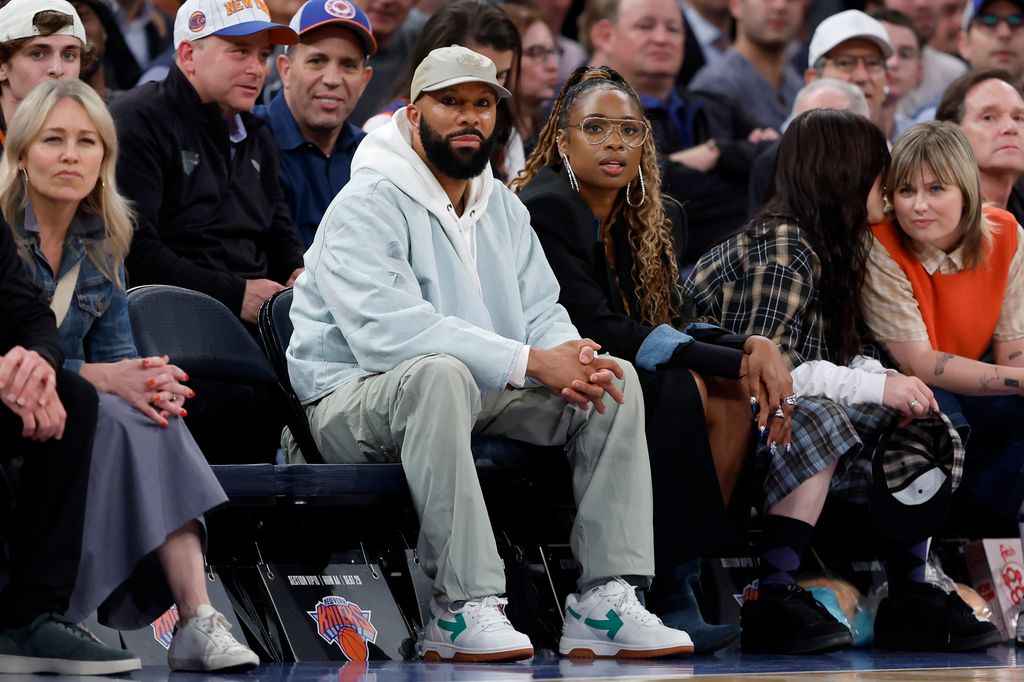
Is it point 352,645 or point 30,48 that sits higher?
point 30,48

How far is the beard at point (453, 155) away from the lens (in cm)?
461

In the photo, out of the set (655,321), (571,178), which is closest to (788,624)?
(655,321)

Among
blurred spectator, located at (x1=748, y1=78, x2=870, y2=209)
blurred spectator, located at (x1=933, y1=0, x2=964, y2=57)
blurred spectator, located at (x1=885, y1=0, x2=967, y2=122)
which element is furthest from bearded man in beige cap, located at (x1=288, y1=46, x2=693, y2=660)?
blurred spectator, located at (x1=933, y1=0, x2=964, y2=57)

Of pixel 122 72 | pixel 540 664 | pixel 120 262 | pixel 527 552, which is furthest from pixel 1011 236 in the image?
pixel 122 72

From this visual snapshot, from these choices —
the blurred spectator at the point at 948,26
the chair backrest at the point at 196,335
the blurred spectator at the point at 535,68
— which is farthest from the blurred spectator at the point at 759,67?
the chair backrest at the point at 196,335

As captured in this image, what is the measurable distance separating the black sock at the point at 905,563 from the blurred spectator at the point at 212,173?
6.36 feet

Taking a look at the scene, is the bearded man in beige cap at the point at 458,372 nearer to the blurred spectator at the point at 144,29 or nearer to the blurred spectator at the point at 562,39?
the blurred spectator at the point at 144,29

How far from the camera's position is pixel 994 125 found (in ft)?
20.2

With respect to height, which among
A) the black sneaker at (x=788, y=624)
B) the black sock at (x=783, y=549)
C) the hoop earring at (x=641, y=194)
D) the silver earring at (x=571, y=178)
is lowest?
the black sneaker at (x=788, y=624)

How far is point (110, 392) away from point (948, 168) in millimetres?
2820

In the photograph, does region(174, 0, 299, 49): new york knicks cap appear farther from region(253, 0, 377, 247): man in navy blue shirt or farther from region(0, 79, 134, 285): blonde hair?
region(0, 79, 134, 285): blonde hair

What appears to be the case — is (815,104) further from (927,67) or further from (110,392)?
(110,392)

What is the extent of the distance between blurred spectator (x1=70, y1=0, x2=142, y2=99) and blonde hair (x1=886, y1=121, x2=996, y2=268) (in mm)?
2626

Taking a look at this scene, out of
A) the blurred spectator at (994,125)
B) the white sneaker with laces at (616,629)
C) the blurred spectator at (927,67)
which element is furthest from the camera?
the blurred spectator at (927,67)
